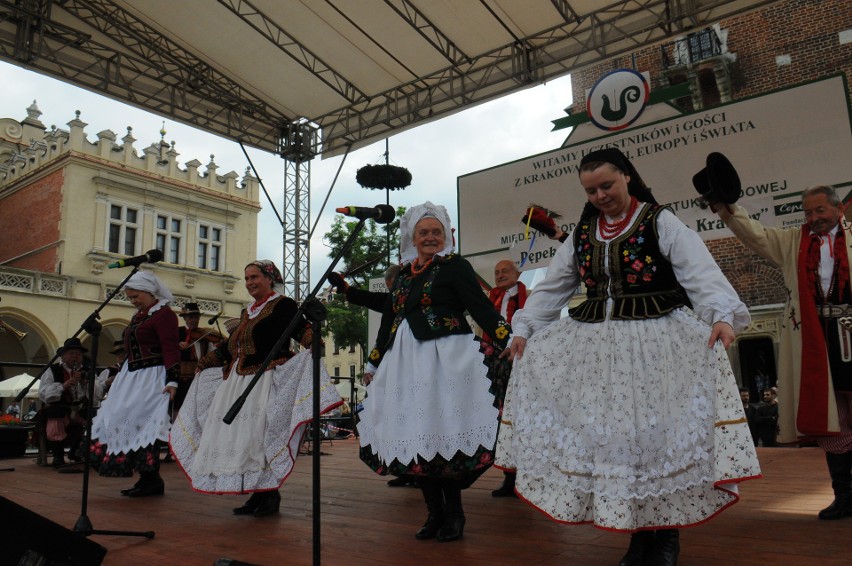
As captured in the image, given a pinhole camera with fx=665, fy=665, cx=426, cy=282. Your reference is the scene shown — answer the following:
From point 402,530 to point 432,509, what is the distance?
0.28 m

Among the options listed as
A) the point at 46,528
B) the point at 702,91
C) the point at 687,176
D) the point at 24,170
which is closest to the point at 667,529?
the point at 46,528

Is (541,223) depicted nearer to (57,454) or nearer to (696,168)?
(696,168)

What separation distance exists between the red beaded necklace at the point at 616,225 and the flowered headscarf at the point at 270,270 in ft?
8.17

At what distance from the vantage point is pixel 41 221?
1013 inches

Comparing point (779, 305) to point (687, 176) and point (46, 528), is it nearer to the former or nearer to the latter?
point (687, 176)

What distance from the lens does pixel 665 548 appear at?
87.8 inches

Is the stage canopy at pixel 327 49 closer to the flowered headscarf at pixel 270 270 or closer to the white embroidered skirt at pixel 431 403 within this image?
the flowered headscarf at pixel 270 270

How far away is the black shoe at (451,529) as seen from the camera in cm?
298

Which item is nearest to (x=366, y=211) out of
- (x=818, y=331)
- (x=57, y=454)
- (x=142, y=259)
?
(x=142, y=259)

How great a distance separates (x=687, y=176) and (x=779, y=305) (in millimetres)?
9991

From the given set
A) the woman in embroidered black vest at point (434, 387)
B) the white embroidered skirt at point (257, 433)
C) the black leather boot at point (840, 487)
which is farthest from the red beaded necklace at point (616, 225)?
the white embroidered skirt at point (257, 433)

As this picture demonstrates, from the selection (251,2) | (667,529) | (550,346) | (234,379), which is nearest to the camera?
(667,529)

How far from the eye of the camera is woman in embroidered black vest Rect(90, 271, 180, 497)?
15.5 feet

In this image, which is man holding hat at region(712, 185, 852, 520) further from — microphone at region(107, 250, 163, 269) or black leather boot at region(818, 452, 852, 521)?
microphone at region(107, 250, 163, 269)
